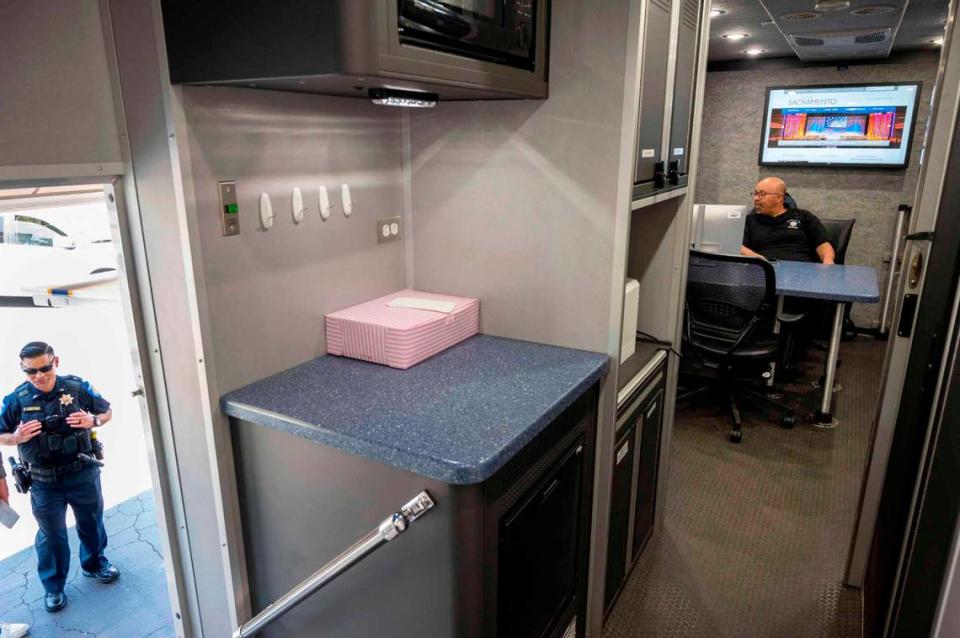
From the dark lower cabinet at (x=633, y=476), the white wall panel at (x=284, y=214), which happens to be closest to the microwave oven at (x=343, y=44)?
the white wall panel at (x=284, y=214)

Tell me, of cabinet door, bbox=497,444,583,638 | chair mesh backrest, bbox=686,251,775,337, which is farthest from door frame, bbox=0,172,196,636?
chair mesh backrest, bbox=686,251,775,337

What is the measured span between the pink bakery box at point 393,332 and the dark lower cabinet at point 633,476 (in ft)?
1.89

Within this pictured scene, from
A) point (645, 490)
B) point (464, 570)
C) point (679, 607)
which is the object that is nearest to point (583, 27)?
point (464, 570)

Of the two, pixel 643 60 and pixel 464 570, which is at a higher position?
pixel 643 60

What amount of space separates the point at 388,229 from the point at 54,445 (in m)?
1.50

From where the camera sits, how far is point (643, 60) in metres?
1.67

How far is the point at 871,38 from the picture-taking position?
4.13m

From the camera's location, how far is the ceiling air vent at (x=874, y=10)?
3238 millimetres

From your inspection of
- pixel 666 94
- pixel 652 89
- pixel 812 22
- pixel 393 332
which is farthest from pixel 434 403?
pixel 812 22

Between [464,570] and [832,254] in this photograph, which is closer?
[464,570]

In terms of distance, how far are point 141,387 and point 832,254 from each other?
441 cm

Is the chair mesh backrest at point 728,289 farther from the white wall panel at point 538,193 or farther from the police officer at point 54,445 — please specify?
the police officer at point 54,445

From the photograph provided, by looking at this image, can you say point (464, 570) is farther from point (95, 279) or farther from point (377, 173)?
point (95, 279)

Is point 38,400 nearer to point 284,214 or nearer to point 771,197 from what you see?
point 284,214
